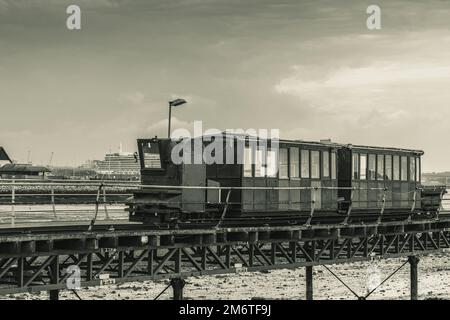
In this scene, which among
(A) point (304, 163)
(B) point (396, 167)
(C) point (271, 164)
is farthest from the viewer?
(B) point (396, 167)

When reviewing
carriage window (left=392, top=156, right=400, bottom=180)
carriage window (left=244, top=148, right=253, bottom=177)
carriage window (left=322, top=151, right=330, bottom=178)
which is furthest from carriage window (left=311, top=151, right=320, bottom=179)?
carriage window (left=392, top=156, right=400, bottom=180)

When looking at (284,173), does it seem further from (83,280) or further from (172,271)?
(83,280)

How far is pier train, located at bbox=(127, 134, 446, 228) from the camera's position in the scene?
2428cm

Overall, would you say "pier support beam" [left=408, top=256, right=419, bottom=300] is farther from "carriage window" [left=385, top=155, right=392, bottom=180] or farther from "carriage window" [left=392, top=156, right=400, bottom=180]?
"carriage window" [left=385, top=155, right=392, bottom=180]

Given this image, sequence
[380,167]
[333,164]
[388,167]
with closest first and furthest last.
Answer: [333,164] → [380,167] → [388,167]

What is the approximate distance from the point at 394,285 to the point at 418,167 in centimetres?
1121

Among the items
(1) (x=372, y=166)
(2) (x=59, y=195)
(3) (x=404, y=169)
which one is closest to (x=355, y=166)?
(1) (x=372, y=166)

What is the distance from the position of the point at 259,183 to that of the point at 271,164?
2.82 feet

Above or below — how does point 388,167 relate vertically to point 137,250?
above

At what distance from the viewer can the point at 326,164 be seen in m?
29.5

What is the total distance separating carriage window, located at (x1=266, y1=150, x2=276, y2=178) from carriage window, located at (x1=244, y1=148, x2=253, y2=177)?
755 millimetres

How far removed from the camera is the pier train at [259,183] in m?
24.3

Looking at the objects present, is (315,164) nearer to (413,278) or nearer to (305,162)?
(305,162)
